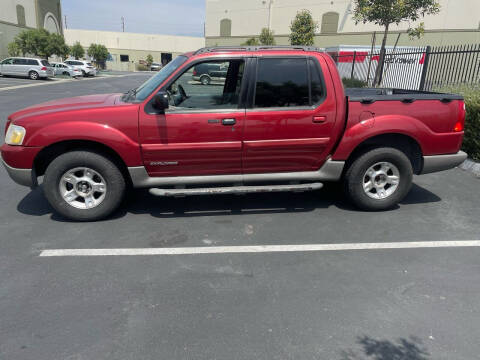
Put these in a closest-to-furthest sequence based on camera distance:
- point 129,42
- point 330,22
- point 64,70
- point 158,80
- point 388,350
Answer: point 388,350 → point 158,80 → point 64,70 → point 330,22 → point 129,42

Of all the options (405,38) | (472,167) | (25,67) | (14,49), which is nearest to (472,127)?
(472,167)

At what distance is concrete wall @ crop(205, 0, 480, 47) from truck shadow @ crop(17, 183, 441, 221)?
36.2 m

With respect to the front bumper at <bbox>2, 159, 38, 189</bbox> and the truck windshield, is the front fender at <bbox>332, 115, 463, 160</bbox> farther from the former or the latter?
the front bumper at <bbox>2, 159, 38, 189</bbox>

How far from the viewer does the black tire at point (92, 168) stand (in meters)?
4.15

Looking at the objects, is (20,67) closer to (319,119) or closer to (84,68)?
(84,68)

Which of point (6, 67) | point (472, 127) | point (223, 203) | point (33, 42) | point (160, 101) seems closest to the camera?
point (160, 101)

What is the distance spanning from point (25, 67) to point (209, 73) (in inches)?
1220

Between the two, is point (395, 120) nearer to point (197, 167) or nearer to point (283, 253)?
point (283, 253)

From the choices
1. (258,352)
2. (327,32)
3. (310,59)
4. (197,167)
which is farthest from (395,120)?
(327,32)

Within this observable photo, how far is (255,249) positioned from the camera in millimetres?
3771

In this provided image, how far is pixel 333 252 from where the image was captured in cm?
373

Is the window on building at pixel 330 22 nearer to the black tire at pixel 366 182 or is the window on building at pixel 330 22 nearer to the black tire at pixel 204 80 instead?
the black tire at pixel 366 182

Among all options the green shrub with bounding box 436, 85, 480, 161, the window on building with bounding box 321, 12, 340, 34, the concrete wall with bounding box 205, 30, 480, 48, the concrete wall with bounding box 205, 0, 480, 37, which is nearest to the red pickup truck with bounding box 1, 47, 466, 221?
the green shrub with bounding box 436, 85, 480, 161

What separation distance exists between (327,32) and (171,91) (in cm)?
4086
